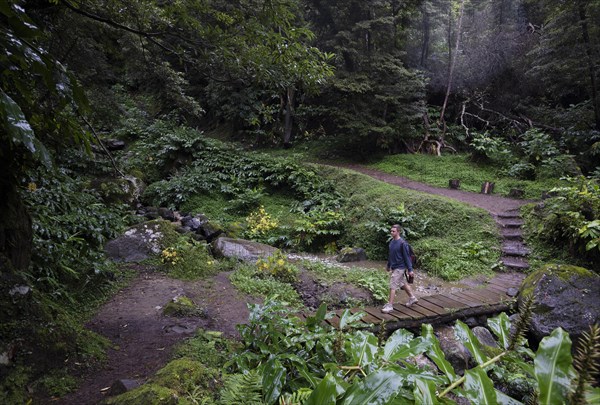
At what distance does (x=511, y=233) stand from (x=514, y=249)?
0.65 m

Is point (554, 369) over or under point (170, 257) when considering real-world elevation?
over

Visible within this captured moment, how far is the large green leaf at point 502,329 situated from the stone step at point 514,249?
7.53 m

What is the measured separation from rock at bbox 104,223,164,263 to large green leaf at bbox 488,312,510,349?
7191 millimetres

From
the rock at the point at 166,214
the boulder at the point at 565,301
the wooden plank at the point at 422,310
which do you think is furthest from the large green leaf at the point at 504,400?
the rock at the point at 166,214

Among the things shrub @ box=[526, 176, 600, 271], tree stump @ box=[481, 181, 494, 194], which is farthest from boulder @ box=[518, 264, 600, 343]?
tree stump @ box=[481, 181, 494, 194]

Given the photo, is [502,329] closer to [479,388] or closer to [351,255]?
[479,388]

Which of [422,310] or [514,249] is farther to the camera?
[514,249]

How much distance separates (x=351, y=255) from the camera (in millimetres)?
8555

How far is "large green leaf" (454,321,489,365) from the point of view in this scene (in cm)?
127

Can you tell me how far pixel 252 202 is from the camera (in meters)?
12.2

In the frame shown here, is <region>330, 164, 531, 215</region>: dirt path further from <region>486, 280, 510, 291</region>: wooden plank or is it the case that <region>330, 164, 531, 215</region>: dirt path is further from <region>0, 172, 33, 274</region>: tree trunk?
<region>0, 172, 33, 274</region>: tree trunk

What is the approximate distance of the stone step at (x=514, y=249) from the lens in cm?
773

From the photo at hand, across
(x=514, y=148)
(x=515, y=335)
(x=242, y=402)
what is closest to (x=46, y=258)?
(x=242, y=402)

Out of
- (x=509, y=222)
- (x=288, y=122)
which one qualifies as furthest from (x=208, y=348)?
(x=288, y=122)
